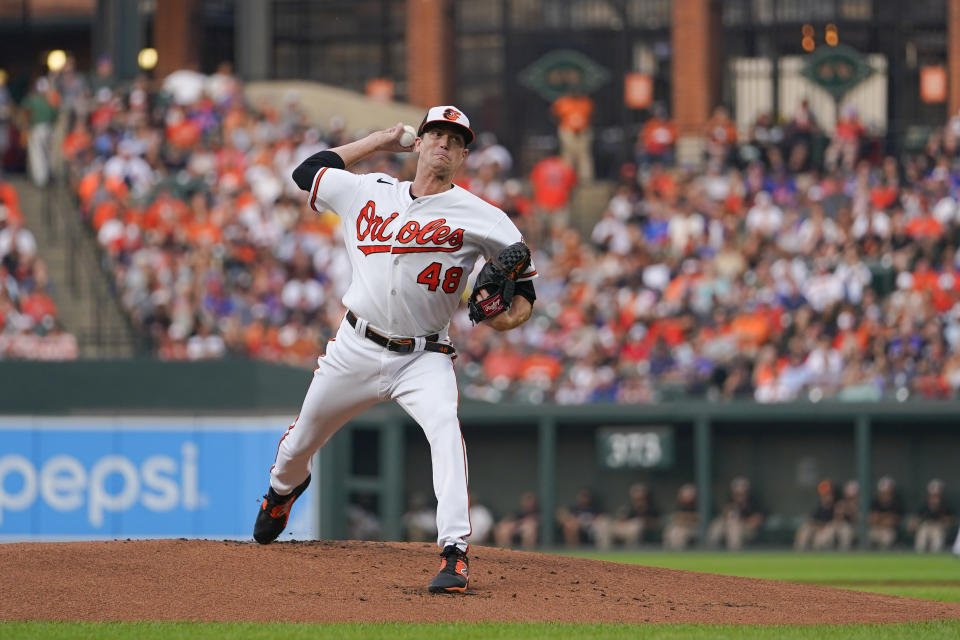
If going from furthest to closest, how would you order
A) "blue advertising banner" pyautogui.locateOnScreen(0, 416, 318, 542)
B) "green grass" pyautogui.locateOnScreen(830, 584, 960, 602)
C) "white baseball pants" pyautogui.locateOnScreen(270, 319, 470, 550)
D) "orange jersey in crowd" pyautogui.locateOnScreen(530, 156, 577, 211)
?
"orange jersey in crowd" pyautogui.locateOnScreen(530, 156, 577, 211), "blue advertising banner" pyautogui.locateOnScreen(0, 416, 318, 542), "green grass" pyautogui.locateOnScreen(830, 584, 960, 602), "white baseball pants" pyautogui.locateOnScreen(270, 319, 470, 550)

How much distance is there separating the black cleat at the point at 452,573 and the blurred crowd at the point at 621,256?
33.4 ft

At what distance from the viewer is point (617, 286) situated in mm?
18516

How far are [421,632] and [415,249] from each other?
5.81 feet

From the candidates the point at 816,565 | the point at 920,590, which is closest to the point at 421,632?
the point at 920,590

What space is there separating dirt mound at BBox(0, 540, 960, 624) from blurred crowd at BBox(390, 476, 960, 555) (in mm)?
9094

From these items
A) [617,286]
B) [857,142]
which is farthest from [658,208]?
[857,142]

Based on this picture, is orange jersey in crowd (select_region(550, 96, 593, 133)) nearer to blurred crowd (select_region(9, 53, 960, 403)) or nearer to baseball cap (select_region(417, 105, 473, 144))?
blurred crowd (select_region(9, 53, 960, 403))

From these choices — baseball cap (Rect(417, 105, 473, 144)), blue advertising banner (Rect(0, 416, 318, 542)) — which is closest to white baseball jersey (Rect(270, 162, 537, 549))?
baseball cap (Rect(417, 105, 473, 144))

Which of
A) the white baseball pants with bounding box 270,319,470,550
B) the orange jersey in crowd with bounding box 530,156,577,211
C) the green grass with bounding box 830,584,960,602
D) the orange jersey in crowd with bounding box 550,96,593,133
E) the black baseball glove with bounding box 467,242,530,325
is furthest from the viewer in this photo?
the orange jersey in crowd with bounding box 550,96,593,133

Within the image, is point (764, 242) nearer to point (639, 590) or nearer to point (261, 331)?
point (261, 331)

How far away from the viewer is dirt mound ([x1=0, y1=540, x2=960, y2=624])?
6.85 m

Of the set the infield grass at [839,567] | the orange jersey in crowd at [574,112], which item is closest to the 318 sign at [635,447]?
the infield grass at [839,567]

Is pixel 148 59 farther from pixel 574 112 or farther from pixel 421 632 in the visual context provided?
pixel 421 632

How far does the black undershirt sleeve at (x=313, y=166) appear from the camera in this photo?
761cm
